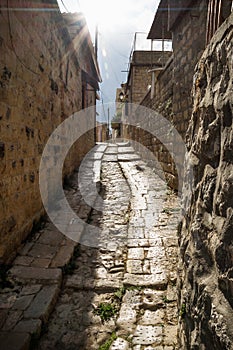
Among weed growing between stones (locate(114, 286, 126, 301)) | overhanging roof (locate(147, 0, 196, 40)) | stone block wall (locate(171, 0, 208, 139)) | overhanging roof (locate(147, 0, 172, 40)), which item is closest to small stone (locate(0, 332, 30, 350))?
weed growing between stones (locate(114, 286, 126, 301))

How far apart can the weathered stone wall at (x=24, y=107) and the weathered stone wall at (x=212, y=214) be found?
1.94 m

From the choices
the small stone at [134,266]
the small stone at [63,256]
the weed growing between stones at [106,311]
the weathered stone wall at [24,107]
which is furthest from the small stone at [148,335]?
the weathered stone wall at [24,107]

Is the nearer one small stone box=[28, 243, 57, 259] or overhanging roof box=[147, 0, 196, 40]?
small stone box=[28, 243, 57, 259]

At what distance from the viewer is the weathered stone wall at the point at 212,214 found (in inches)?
42.1

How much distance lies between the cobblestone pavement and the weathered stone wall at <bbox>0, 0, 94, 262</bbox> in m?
0.43

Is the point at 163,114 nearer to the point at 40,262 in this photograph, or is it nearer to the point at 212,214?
the point at 40,262

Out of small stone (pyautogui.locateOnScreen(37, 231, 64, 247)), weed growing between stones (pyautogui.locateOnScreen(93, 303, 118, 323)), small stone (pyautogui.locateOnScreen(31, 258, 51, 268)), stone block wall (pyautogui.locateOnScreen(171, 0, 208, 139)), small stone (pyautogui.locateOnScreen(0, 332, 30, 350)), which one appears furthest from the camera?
stone block wall (pyautogui.locateOnScreen(171, 0, 208, 139))

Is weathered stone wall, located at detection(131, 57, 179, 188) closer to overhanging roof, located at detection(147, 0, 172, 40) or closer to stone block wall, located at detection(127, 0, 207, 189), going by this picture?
stone block wall, located at detection(127, 0, 207, 189)

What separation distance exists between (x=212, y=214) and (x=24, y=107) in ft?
8.98

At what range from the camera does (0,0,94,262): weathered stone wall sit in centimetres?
265

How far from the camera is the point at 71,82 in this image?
21.1 feet

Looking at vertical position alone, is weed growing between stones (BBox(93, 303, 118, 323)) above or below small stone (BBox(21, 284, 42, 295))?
below

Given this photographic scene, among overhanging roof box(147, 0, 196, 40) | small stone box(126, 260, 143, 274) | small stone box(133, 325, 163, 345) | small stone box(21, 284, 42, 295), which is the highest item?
overhanging roof box(147, 0, 196, 40)

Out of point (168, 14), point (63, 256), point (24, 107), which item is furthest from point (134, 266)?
point (168, 14)
